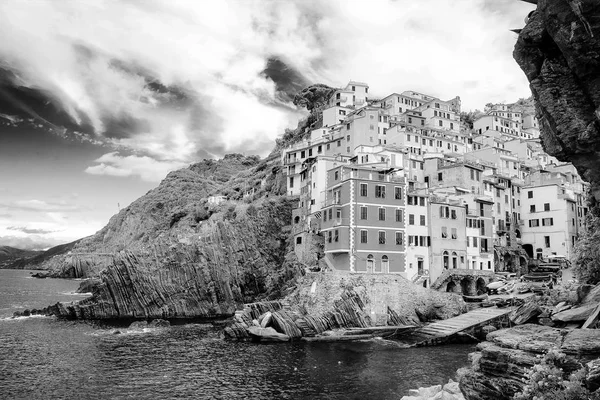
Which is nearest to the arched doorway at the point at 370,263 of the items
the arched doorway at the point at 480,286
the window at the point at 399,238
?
the window at the point at 399,238

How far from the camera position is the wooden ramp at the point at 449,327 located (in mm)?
46375

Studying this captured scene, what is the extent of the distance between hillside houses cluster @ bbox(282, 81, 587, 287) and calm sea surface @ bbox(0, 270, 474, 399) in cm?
1921

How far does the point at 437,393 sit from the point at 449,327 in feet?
79.4

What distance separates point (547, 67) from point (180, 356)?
3622 centimetres

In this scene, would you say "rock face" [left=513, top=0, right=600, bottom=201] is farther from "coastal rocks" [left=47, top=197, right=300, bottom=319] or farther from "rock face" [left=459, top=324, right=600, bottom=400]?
"coastal rocks" [left=47, top=197, right=300, bottom=319]

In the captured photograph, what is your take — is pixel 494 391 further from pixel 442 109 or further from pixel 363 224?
pixel 442 109

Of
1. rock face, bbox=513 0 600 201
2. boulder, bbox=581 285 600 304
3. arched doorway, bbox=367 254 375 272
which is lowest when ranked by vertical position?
boulder, bbox=581 285 600 304

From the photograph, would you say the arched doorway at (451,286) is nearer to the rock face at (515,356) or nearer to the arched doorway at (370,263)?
the arched doorway at (370,263)

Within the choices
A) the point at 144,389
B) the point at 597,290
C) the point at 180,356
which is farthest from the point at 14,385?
the point at 597,290

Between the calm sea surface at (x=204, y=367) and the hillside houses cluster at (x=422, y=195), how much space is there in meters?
19.2

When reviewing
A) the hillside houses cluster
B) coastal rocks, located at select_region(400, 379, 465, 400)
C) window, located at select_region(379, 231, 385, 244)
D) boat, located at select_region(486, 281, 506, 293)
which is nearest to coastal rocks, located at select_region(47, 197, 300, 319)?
the hillside houses cluster

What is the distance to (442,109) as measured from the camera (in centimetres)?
11412

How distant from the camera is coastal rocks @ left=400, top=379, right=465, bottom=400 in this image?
24172 mm

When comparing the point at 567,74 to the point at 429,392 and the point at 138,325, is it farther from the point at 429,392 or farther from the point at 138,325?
the point at 138,325
